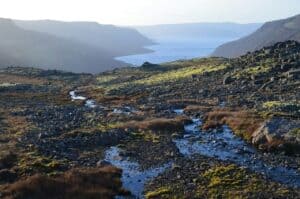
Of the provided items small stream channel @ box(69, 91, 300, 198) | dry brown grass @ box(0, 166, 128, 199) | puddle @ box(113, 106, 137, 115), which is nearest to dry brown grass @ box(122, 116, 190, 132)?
small stream channel @ box(69, 91, 300, 198)

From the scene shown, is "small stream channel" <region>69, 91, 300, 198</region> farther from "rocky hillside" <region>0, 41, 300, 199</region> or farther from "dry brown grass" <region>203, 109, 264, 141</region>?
"dry brown grass" <region>203, 109, 264, 141</region>

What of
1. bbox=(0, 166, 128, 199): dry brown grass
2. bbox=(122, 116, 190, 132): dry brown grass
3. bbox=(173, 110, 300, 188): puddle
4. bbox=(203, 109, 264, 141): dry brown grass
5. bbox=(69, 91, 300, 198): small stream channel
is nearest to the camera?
bbox=(0, 166, 128, 199): dry brown grass

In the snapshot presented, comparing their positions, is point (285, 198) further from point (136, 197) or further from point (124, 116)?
point (124, 116)

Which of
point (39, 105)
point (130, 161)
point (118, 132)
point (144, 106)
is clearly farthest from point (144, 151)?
point (39, 105)

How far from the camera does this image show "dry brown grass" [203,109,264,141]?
2053 inches

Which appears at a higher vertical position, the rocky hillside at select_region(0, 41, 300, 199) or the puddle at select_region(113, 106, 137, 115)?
the rocky hillside at select_region(0, 41, 300, 199)

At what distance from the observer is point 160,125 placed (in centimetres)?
5812

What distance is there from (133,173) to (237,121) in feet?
65.1

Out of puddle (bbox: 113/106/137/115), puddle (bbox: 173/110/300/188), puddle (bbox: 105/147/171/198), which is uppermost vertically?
puddle (bbox: 173/110/300/188)

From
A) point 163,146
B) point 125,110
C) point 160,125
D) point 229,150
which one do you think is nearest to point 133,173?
point 163,146

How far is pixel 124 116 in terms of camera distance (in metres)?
67.5

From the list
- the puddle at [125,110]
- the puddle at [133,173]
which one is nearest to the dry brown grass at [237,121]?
the puddle at [133,173]

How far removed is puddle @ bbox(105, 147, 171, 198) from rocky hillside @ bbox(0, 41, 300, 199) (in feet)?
0.26

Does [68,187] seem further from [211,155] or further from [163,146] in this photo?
[163,146]
